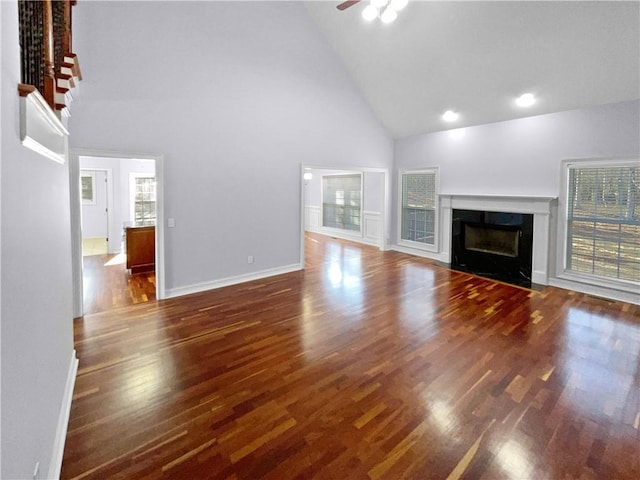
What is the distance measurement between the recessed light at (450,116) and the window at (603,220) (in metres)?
2.09

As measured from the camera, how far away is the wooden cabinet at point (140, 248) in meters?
5.88

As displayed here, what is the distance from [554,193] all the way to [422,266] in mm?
2479

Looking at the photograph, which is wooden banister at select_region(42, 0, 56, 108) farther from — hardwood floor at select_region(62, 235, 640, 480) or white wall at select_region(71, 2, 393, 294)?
white wall at select_region(71, 2, 393, 294)

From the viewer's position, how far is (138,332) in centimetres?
354

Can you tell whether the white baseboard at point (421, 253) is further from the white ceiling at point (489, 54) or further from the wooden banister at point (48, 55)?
the wooden banister at point (48, 55)

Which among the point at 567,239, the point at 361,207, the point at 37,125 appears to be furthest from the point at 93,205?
the point at 567,239

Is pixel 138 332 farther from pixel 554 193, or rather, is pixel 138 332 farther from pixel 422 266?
pixel 554 193

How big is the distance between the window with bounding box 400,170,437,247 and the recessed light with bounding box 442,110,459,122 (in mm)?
1095

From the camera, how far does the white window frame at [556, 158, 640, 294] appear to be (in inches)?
180

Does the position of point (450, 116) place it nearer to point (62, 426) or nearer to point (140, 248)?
point (140, 248)

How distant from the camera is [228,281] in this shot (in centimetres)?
524

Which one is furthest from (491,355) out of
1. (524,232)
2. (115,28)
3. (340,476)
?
(115,28)

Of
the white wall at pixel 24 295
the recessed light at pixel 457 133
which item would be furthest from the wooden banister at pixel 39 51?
the recessed light at pixel 457 133

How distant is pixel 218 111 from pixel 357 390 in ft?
13.7
